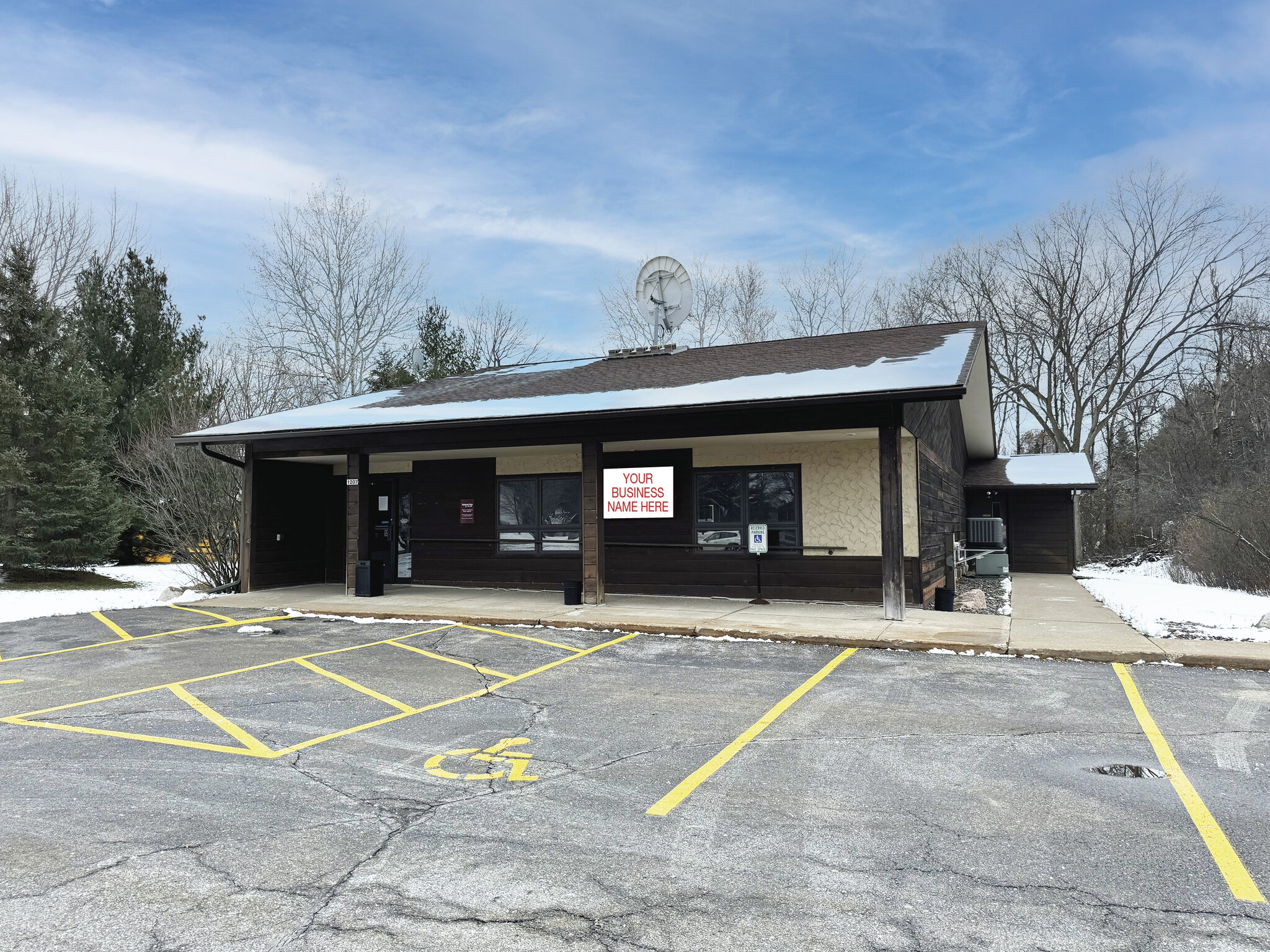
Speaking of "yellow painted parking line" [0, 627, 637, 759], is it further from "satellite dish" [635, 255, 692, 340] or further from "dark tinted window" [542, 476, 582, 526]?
"satellite dish" [635, 255, 692, 340]

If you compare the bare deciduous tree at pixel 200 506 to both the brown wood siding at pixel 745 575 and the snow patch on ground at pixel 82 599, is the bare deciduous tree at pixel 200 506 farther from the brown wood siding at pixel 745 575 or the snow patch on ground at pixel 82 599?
the brown wood siding at pixel 745 575

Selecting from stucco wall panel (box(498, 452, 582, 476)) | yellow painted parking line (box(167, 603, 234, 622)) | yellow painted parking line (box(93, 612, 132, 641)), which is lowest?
yellow painted parking line (box(93, 612, 132, 641))

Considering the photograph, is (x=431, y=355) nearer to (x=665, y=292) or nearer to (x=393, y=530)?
(x=665, y=292)

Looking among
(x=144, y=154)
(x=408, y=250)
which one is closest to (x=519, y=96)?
(x=144, y=154)

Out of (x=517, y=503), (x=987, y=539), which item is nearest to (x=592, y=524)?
(x=517, y=503)

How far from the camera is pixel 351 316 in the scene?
31.6 meters

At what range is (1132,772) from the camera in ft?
16.3

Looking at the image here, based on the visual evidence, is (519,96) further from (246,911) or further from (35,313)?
A: (246,911)

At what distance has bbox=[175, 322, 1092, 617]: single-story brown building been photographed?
38.6ft

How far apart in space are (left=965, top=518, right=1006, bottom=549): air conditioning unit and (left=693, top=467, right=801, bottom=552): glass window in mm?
10863

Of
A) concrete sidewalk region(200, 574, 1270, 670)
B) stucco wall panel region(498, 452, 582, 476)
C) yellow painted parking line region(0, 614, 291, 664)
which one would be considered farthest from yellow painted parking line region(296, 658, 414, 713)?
stucco wall panel region(498, 452, 582, 476)

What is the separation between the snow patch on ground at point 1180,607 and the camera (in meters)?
10.1

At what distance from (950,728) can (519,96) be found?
1996cm

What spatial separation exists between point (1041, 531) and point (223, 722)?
22.5 meters
